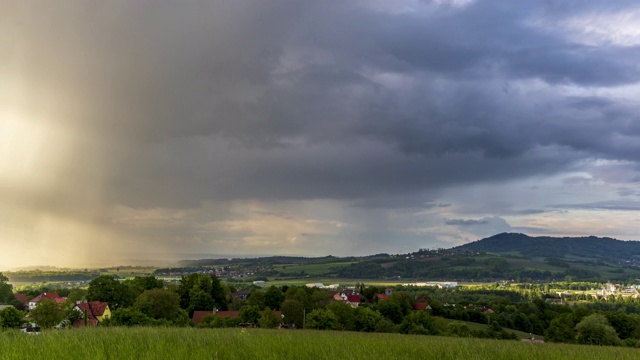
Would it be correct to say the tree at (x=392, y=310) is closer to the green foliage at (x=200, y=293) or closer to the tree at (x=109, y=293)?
the green foliage at (x=200, y=293)

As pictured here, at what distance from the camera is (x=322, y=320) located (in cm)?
8038

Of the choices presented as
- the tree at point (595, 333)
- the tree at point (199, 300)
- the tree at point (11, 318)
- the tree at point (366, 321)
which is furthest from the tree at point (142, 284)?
the tree at point (595, 333)

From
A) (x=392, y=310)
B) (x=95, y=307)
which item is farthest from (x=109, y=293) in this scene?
(x=392, y=310)

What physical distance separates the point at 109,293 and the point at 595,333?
93940 mm

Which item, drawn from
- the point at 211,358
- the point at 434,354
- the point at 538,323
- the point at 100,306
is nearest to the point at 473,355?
the point at 434,354

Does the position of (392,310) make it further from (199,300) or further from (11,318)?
(11,318)

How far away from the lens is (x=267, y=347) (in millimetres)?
10719

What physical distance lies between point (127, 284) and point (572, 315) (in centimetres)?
9845

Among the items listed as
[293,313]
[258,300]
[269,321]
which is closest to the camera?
[269,321]

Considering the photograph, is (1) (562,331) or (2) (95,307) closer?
(2) (95,307)

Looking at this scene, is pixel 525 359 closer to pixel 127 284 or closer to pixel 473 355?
pixel 473 355

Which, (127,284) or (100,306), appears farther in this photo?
(127,284)

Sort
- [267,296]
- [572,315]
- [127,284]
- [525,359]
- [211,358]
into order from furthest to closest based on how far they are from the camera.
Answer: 1. [267,296]
2. [127,284]
3. [572,315]
4. [525,359]
5. [211,358]

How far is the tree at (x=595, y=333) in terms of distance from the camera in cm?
7406
